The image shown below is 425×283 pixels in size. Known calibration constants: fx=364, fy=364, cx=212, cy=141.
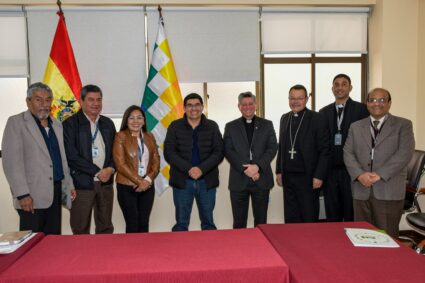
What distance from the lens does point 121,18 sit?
3.97 meters

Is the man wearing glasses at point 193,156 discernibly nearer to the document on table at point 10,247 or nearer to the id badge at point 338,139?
the id badge at point 338,139

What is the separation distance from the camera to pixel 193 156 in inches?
125

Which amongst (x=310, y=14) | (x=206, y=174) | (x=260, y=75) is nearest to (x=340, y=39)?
(x=310, y=14)

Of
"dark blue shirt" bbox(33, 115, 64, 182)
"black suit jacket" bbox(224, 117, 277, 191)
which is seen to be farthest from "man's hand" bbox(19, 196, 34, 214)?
"black suit jacket" bbox(224, 117, 277, 191)

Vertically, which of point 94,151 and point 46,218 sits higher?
point 94,151

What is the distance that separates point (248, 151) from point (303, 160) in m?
0.49

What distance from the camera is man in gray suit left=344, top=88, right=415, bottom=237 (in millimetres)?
2789

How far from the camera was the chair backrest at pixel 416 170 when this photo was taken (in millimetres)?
3338

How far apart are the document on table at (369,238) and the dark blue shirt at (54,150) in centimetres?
205

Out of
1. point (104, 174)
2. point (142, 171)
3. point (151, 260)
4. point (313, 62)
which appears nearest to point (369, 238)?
point (151, 260)

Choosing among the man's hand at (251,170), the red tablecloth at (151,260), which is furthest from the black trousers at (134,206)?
the red tablecloth at (151,260)

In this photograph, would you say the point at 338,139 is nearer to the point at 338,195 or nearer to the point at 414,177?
the point at 338,195

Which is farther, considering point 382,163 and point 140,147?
point 140,147

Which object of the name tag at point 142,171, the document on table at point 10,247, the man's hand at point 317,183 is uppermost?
the name tag at point 142,171
